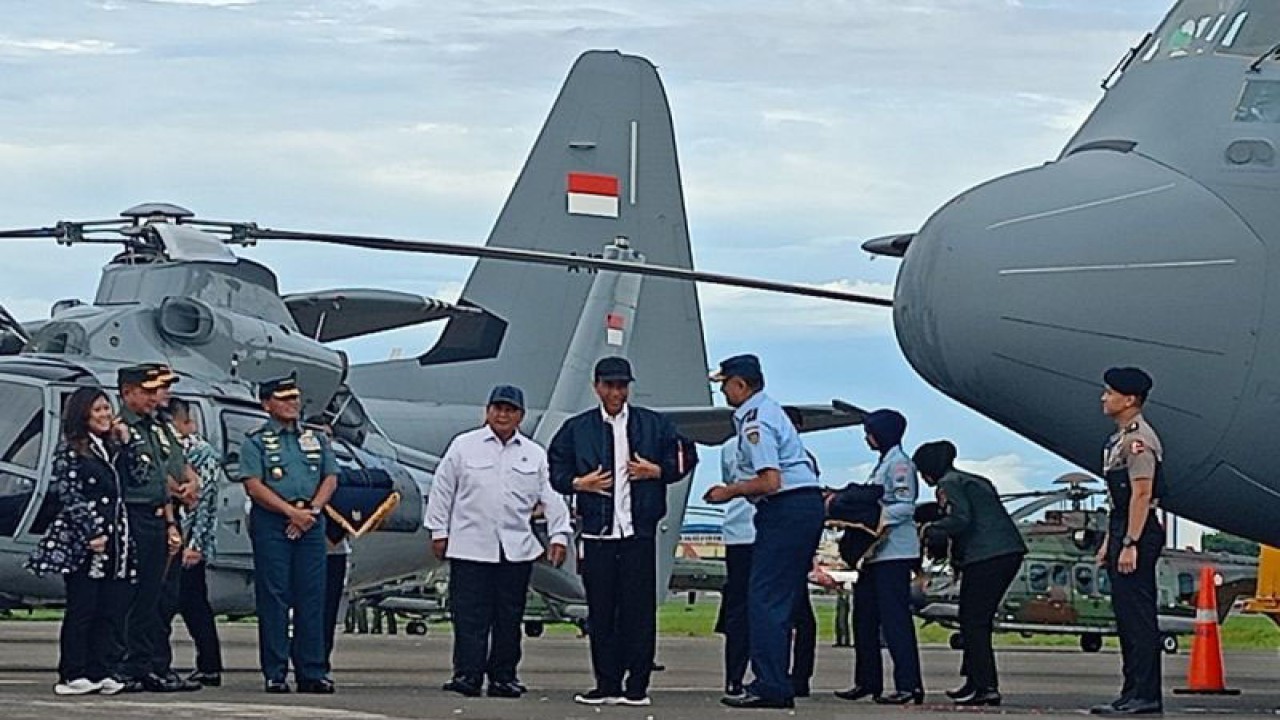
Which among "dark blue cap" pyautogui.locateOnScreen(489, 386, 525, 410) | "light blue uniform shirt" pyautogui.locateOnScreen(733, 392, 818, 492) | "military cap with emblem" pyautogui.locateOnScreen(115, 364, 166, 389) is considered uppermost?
"military cap with emblem" pyautogui.locateOnScreen(115, 364, 166, 389)

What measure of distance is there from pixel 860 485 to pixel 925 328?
2.64m

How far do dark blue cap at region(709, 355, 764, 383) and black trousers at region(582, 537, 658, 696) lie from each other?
0.88 m

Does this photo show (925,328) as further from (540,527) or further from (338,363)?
(338,363)

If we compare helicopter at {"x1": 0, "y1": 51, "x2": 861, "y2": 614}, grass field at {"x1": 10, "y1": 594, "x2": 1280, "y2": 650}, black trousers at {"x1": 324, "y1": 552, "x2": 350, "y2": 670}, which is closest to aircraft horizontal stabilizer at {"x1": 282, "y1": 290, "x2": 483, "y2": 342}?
helicopter at {"x1": 0, "y1": 51, "x2": 861, "y2": 614}

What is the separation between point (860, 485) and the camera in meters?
12.8

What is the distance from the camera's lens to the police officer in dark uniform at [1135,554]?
1045 cm

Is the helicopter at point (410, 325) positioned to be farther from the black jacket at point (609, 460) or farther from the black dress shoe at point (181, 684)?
the black dress shoe at point (181, 684)

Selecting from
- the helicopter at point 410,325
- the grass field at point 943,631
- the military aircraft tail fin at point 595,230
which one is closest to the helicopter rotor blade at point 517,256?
the helicopter at point 410,325

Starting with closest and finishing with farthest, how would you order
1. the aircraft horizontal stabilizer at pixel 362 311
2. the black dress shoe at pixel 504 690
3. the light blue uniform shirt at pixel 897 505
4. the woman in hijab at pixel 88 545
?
the woman in hijab at pixel 88 545, the black dress shoe at pixel 504 690, the light blue uniform shirt at pixel 897 505, the aircraft horizontal stabilizer at pixel 362 311

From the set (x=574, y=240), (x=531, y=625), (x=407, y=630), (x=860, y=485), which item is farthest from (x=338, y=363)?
(x=407, y=630)

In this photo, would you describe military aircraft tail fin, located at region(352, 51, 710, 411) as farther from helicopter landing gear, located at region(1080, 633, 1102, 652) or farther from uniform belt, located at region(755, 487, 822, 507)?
uniform belt, located at region(755, 487, 822, 507)

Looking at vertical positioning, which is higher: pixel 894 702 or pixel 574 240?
pixel 574 240

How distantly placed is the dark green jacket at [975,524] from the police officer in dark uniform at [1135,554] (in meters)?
0.74

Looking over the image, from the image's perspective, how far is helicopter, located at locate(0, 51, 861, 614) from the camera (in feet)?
54.9
